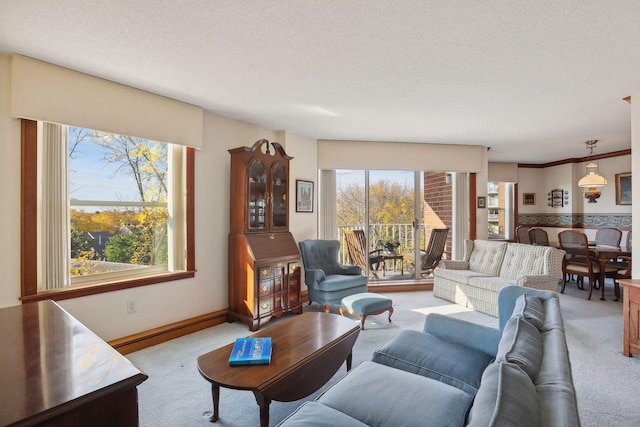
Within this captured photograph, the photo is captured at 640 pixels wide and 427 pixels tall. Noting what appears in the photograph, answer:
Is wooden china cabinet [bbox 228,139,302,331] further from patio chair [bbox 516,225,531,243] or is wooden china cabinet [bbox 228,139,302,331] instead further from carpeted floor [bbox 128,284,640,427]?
patio chair [bbox 516,225,531,243]

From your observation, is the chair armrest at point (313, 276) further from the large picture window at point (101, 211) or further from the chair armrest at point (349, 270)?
the large picture window at point (101, 211)

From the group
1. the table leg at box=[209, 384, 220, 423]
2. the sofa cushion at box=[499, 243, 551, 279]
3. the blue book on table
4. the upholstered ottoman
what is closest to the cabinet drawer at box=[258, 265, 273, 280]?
the upholstered ottoman

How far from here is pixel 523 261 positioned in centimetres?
429

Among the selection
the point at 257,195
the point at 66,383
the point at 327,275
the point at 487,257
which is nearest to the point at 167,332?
the point at 257,195

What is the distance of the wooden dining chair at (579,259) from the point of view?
15.7 feet

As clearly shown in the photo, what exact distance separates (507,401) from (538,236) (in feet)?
18.8

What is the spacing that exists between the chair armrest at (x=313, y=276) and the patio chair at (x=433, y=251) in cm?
230

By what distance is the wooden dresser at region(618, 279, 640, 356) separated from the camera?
9.16ft

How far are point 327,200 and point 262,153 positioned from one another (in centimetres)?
169

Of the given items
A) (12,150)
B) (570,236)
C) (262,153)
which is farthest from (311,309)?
(570,236)

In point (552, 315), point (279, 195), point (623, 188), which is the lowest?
point (552, 315)

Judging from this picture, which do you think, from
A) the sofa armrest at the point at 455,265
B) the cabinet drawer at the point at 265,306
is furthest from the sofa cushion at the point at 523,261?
the cabinet drawer at the point at 265,306

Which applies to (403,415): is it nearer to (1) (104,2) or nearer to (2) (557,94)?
(1) (104,2)

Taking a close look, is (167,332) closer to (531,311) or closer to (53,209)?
(53,209)
